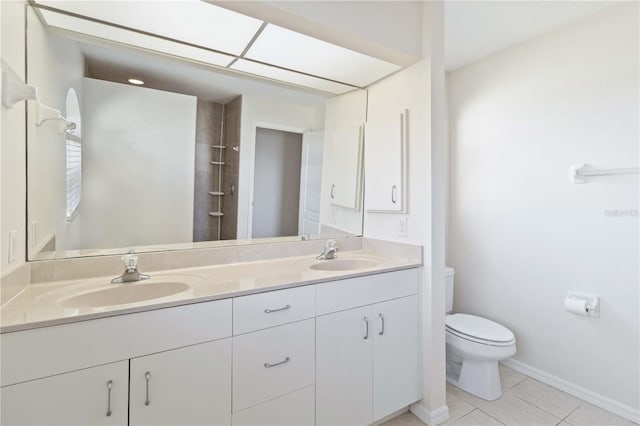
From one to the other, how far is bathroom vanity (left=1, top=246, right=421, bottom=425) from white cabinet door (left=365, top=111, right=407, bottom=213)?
40 centimetres

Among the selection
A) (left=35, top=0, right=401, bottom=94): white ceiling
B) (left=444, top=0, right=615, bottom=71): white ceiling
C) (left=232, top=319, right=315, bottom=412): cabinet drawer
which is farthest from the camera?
(left=444, top=0, right=615, bottom=71): white ceiling

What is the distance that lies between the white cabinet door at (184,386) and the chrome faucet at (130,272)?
44cm

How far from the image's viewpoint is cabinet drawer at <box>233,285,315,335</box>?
1203 millimetres

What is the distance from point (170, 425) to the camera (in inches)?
42.2

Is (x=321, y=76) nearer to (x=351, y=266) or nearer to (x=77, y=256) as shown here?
(x=351, y=266)

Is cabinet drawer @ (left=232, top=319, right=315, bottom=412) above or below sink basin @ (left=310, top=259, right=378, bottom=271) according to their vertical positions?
below

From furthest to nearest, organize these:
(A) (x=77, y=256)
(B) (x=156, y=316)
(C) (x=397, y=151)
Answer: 1. (C) (x=397, y=151)
2. (A) (x=77, y=256)
3. (B) (x=156, y=316)

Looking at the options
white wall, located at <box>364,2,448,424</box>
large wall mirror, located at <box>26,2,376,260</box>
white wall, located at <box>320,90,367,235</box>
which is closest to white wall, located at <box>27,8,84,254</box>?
large wall mirror, located at <box>26,2,376,260</box>

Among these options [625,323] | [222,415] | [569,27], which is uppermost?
[569,27]

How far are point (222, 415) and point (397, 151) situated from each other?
1612 mm

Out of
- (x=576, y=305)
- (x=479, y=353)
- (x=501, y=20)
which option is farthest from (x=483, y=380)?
(x=501, y=20)

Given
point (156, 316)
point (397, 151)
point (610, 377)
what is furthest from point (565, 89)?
point (156, 316)

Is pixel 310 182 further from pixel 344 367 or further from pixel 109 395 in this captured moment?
pixel 109 395

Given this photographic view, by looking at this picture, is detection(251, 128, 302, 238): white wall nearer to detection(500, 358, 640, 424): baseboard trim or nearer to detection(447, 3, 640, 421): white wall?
detection(447, 3, 640, 421): white wall
